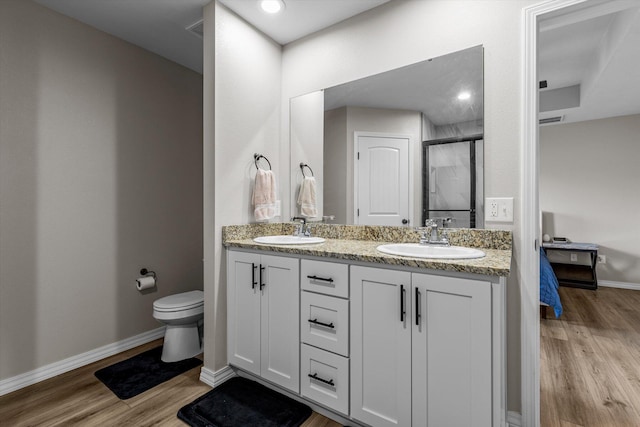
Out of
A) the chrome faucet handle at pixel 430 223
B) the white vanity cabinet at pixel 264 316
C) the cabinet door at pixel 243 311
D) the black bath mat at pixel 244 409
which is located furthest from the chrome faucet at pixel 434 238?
the black bath mat at pixel 244 409

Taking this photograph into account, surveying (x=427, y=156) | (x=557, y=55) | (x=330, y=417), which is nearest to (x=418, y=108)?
(x=427, y=156)

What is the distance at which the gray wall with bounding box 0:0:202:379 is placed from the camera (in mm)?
1891

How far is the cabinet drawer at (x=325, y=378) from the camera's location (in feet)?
4.98

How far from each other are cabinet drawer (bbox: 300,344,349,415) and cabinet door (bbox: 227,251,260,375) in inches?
13.9

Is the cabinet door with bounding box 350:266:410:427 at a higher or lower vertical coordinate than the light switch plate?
lower

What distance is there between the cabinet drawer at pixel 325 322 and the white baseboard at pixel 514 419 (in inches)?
33.6

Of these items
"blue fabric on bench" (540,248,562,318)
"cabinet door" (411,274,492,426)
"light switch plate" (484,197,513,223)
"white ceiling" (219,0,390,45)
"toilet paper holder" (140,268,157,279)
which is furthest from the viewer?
"blue fabric on bench" (540,248,562,318)

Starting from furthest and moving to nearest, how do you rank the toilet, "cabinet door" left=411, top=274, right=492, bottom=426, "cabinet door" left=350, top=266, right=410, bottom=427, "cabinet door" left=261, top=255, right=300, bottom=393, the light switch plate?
the toilet, "cabinet door" left=261, top=255, right=300, bottom=393, the light switch plate, "cabinet door" left=350, top=266, right=410, bottom=427, "cabinet door" left=411, top=274, right=492, bottom=426

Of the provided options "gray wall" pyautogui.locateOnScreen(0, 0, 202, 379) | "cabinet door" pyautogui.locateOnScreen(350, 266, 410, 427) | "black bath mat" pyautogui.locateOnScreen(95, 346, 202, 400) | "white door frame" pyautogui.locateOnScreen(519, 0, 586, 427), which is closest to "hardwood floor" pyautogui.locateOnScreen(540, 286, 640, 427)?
"white door frame" pyautogui.locateOnScreen(519, 0, 586, 427)

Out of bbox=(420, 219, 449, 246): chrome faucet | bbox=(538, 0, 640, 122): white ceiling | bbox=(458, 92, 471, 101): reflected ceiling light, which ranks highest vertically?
bbox=(538, 0, 640, 122): white ceiling

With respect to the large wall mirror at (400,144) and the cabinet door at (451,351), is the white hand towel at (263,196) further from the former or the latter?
the cabinet door at (451,351)

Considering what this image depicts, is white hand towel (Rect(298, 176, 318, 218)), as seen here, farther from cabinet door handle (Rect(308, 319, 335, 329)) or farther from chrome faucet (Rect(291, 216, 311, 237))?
cabinet door handle (Rect(308, 319, 335, 329))

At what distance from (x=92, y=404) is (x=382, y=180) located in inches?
82.0

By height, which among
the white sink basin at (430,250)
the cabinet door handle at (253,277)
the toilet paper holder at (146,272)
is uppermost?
the white sink basin at (430,250)
